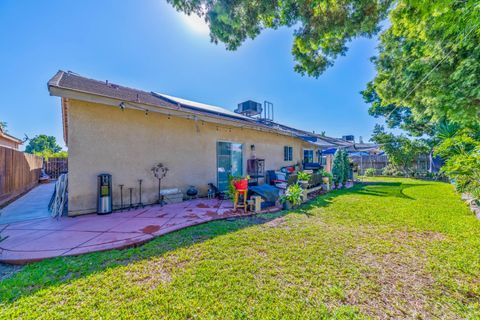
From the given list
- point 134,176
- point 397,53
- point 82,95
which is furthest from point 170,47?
point 397,53

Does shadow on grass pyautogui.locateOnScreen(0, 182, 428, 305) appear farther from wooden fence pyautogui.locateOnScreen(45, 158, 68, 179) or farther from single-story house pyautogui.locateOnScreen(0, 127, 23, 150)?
wooden fence pyautogui.locateOnScreen(45, 158, 68, 179)

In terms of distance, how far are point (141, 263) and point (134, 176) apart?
4035mm

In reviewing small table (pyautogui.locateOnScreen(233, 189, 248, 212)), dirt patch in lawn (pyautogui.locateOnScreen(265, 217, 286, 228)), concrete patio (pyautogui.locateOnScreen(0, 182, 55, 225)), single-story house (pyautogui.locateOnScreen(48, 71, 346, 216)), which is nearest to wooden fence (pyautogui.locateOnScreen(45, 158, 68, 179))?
concrete patio (pyautogui.locateOnScreen(0, 182, 55, 225))

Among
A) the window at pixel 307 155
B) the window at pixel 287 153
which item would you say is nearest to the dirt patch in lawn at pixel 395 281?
the window at pixel 287 153

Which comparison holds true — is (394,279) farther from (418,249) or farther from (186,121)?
(186,121)

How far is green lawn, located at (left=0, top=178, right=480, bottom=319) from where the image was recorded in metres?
2.07

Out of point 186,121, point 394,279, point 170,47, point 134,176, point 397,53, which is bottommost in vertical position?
point 394,279

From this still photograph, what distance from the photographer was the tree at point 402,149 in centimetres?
1628

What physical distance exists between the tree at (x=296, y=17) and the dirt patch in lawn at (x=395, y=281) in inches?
212

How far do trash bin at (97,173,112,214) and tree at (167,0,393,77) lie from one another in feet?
15.9

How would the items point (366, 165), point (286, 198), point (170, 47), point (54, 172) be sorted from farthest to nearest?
point (366, 165)
point (54, 172)
point (170, 47)
point (286, 198)

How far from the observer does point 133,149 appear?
630 centimetres

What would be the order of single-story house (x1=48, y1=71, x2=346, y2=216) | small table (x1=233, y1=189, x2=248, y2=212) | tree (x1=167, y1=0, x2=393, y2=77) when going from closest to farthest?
tree (x1=167, y1=0, x2=393, y2=77) < single-story house (x1=48, y1=71, x2=346, y2=216) < small table (x1=233, y1=189, x2=248, y2=212)

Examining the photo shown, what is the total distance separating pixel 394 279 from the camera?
2.61 meters
